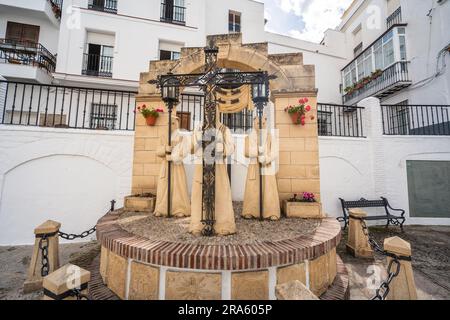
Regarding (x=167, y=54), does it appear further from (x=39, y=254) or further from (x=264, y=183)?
(x=39, y=254)

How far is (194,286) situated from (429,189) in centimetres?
886

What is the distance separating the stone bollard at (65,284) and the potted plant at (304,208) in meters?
3.45

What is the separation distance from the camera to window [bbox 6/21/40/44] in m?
10.9

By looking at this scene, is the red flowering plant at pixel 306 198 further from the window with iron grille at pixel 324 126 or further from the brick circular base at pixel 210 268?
the window with iron grille at pixel 324 126

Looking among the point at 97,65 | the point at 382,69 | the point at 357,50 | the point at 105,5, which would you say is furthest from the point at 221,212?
the point at 357,50

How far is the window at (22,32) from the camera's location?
35.8 feet

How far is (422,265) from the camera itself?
4199mm

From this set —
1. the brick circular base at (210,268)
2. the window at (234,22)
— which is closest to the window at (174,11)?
the window at (234,22)

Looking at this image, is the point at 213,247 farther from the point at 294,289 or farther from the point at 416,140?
the point at 416,140

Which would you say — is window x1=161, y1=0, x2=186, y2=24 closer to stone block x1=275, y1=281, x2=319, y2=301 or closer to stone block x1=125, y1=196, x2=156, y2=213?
stone block x1=125, y1=196, x2=156, y2=213

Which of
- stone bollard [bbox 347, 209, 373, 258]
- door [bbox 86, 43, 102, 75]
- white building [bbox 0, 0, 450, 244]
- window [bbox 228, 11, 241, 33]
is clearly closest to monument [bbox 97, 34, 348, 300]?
stone bollard [bbox 347, 209, 373, 258]

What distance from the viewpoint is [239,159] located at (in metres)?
6.46

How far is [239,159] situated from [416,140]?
21.3 feet
